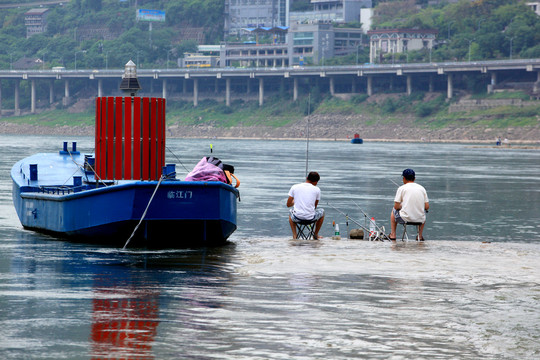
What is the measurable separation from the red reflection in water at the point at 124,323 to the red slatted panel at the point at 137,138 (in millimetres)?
7336

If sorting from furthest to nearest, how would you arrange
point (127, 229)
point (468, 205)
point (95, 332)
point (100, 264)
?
point (468, 205) → point (127, 229) → point (100, 264) → point (95, 332)

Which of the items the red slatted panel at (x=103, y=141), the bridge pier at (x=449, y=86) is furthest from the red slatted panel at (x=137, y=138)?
the bridge pier at (x=449, y=86)

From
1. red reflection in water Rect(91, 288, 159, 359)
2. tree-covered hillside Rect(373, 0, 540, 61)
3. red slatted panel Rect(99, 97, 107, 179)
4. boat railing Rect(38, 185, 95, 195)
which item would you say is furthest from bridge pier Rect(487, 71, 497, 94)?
red reflection in water Rect(91, 288, 159, 359)

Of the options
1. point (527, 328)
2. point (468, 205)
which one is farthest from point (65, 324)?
point (468, 205)

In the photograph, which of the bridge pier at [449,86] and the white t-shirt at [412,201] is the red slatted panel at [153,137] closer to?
the white t-shirt at [412,201]

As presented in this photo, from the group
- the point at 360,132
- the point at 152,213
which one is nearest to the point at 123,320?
the point at 152,213

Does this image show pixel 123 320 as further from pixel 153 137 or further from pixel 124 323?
pixel 153 137

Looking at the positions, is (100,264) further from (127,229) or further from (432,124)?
(432,124)

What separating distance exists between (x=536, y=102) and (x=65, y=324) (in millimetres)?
154336

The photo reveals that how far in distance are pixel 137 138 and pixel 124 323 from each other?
33.7 feet

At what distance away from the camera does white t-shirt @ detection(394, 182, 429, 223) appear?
21.3 metres

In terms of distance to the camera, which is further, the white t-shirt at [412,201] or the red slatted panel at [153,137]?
the red slatted panel at [153,137]

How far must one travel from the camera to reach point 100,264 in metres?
18.7

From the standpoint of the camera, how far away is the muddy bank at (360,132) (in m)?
152
